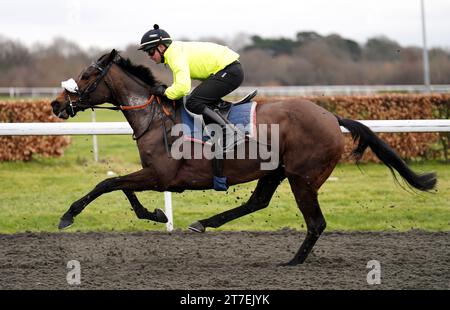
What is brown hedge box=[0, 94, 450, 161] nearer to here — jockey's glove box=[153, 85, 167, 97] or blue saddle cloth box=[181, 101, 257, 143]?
jockey's glove box=[153, 85, 167, 97]

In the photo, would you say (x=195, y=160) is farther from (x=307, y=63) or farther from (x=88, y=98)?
(x=307, y=63)

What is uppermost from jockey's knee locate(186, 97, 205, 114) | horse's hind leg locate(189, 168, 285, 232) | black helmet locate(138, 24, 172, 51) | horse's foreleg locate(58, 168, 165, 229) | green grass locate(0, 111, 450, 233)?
black helmet locate(138, 24, 172, 51)

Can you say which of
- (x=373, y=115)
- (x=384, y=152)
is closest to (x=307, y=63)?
(x=373, y=115)

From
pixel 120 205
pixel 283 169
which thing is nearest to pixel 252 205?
pixel 283 169

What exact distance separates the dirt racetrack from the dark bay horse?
372 millimetres

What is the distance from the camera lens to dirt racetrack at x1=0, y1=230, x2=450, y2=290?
5.36 meters

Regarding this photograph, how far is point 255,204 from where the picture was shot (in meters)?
6.56

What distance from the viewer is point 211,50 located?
6.16 meters

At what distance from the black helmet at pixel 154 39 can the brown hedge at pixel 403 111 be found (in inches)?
258

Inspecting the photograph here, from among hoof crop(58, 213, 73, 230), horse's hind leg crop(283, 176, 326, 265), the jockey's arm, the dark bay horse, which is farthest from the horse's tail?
hoof crop(58, 213, 73, 230)

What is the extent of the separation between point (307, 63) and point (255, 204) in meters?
10.6

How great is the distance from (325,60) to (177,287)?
467 inches

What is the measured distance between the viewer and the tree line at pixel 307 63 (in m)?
16.4

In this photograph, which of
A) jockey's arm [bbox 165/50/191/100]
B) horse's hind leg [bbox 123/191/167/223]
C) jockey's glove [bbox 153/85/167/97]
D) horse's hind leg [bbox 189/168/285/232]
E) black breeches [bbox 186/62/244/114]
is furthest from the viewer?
horse's hind leg [bbox 189/168/285/232]
